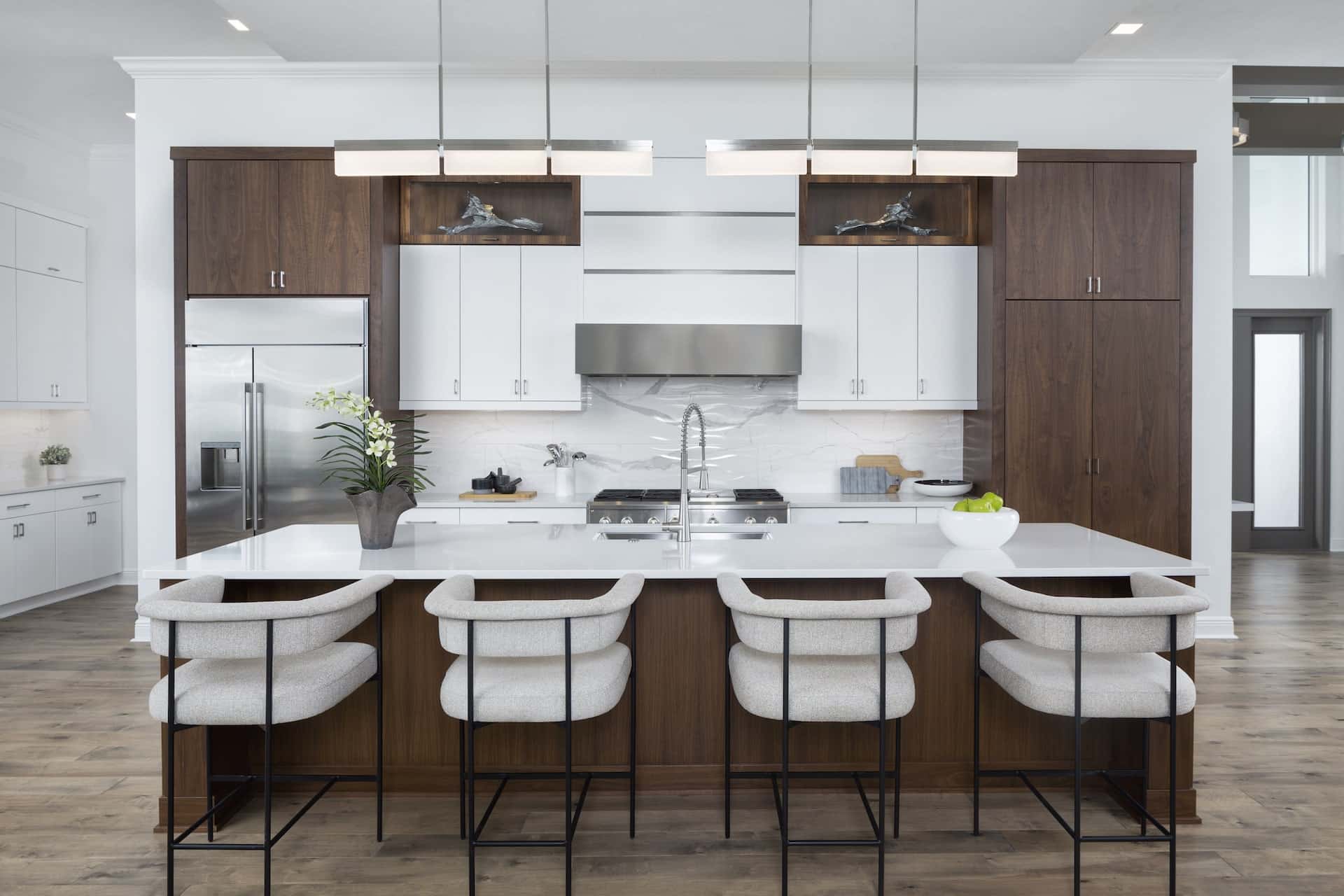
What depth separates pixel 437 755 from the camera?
102 inches

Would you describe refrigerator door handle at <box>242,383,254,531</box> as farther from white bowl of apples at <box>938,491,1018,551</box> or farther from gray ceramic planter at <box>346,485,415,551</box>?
white bowl of apples at <box>938,491,1018,551</box>

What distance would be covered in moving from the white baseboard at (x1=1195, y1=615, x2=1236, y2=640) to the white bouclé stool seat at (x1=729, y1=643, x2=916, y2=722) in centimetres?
338

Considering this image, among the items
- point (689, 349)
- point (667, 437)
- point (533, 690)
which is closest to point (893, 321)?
point (689, 349)

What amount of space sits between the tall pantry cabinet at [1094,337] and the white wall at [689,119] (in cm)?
44

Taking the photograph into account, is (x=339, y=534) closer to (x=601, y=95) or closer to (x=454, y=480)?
(x=454, y=480)

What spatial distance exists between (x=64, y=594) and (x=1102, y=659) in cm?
633

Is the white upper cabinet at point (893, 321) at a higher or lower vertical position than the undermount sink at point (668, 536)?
higher

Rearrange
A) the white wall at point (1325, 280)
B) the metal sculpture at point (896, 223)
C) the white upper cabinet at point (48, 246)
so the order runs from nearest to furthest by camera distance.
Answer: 1. the metal sculpture at point (896, 223)
2. the white upper cabinet at point (48, 246)
3. the white wall at point (1325, 280)

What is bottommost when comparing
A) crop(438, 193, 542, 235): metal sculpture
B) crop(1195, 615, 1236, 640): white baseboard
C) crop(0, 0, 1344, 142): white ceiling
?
crop(1195, 615, 1236, 640): white baseboard

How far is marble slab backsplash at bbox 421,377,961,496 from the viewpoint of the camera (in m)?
4.82

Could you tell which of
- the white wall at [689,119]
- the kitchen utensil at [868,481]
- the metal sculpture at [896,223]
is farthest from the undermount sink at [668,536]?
the white wall at [689,119]

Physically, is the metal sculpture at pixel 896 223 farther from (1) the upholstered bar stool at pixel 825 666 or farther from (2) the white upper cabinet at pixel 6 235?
(2) the white upper cabinet at pixel 6 235

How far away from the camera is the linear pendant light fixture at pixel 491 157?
265 cm

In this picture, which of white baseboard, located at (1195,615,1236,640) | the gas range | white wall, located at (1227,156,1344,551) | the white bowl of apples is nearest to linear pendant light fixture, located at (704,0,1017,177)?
the white bowl of apples
